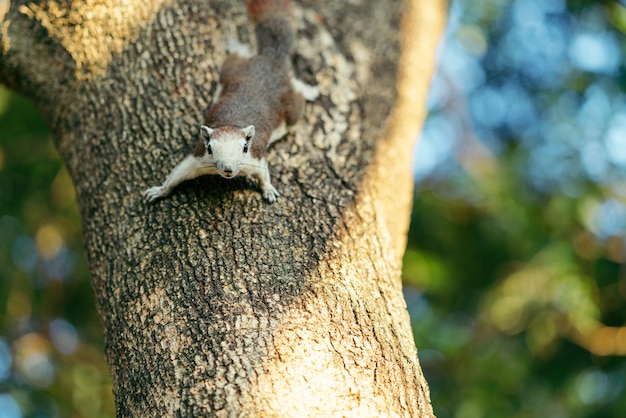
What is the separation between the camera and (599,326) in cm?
578

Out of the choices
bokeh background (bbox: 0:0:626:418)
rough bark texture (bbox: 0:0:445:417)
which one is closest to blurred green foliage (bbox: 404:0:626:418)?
bokeh background (bbox: 0:0:626:418)

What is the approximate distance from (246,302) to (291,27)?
1.81m

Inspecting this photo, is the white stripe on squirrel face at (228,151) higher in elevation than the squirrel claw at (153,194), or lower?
higher

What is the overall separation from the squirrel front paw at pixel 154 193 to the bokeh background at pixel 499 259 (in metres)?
3.29

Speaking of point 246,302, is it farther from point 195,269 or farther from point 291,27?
point 291,27

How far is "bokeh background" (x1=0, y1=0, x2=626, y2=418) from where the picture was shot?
5738 millimetres

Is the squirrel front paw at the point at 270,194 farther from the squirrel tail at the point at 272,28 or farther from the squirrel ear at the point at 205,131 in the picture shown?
the squirrel tail at the point at 272,28

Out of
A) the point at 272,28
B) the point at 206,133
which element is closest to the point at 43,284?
the point at 272,28

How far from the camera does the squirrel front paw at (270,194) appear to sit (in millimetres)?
2877

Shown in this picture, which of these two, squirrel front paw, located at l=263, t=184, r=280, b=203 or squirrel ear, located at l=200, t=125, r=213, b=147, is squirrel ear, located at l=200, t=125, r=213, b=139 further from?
squirrel front paw, located at l=263, t=184, r=280, b=203

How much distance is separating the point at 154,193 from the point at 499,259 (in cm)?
470

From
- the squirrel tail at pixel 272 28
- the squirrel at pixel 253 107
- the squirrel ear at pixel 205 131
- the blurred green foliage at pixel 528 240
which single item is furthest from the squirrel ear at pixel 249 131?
the blurred green foliage at pixel 528 240

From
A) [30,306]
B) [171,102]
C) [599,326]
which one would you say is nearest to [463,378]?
[599,326]

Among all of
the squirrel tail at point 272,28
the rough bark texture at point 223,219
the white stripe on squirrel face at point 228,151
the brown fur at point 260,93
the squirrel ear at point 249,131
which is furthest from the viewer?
the squirrel tail at point 272,28
